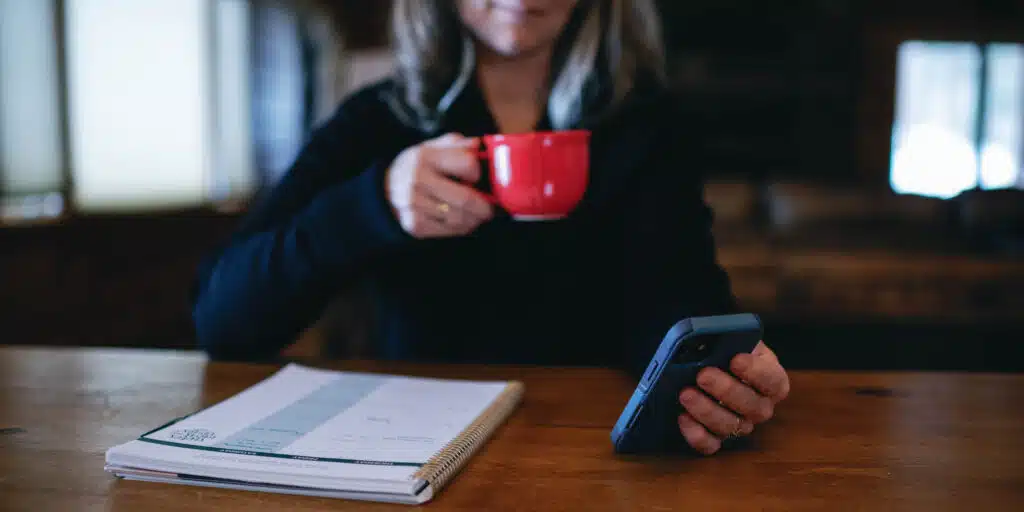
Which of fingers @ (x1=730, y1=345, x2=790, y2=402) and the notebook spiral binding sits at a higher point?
fingers @ (x1=730, y1=345, x2=790, y2=402)

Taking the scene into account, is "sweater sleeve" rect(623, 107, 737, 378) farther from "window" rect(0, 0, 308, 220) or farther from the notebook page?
"window" rect(0, 0, 308, 220)

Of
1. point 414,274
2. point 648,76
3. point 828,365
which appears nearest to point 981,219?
point 828,365

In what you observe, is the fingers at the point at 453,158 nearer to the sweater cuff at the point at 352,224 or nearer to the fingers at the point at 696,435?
the sweater cuff at the point at 352,224

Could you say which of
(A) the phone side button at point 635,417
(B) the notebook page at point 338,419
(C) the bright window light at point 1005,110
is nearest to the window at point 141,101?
(B) the notebook page at point 338,419

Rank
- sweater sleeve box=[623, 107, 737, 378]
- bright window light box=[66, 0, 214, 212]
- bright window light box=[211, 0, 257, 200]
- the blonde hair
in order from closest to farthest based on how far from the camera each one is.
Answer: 1. sweater sleeve box=[623, 107, 737, 378]
2. the blonde hair
3. bright window light box=[66, 0, 214, 212]
4. bright window light box=[211, 0, 257, 200]

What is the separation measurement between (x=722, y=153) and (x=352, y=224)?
201 inches

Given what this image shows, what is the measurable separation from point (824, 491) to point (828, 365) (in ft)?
7.59

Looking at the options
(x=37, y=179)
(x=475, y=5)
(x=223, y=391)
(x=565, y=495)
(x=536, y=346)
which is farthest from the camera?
(x=37, y=179)

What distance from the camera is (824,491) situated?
1.73 feet

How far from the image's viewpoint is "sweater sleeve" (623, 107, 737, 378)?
2.94 feet

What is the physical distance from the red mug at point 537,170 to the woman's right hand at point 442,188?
0.02 m

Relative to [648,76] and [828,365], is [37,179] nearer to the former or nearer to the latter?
[648,76]

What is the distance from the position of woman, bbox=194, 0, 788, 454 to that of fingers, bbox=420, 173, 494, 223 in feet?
0.95

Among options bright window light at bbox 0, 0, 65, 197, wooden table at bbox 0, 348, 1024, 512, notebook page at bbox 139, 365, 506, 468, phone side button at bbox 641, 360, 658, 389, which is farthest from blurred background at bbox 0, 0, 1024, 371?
notebook page at bbox 139, 365, 506, 468
